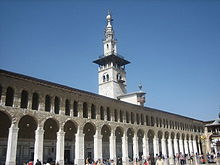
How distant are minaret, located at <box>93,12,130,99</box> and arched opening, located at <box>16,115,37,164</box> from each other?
2604 centimetres

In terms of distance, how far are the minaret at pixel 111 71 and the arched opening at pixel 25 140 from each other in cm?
2604

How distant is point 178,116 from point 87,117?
86.2 feet

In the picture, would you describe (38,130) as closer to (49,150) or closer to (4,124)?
(4,124)

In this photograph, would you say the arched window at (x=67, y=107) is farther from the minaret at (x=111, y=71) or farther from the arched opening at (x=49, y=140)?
the minaret at (x=111, y=71)

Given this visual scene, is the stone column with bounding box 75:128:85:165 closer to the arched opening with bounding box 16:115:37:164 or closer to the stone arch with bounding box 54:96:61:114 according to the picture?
the stone arch with bounding box 54:96:61:114

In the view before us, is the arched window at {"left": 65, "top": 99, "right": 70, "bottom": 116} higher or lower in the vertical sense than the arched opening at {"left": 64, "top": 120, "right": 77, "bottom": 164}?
higher

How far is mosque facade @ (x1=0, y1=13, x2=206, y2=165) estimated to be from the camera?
72.5 feet

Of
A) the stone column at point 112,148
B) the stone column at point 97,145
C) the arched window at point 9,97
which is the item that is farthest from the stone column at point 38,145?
the stone column at point 112,148

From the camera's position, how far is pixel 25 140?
1037 inches

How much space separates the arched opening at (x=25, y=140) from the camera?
82.7ft

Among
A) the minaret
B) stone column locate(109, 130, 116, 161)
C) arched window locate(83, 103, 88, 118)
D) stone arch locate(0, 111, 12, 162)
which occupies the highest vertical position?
the minaret

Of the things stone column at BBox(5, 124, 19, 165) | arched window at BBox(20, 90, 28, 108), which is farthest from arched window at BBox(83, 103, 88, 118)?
stone column at BBox(5, 124, 19, 165)

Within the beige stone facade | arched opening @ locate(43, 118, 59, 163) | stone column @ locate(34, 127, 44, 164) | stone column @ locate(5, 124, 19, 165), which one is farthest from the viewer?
arched opening @ locate(43, 118, 59, 163)

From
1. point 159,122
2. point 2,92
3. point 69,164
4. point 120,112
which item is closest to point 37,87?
point 2,92
